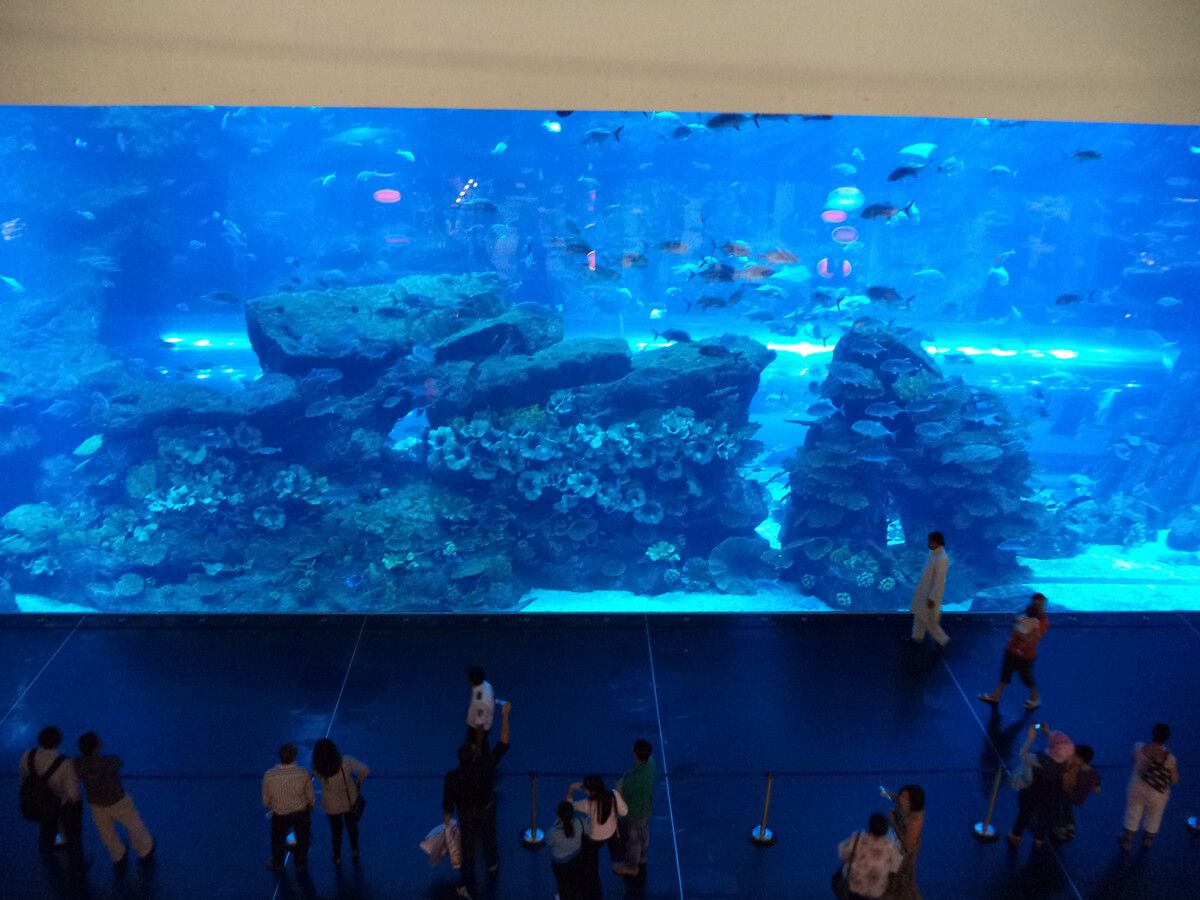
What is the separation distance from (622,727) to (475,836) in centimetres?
164

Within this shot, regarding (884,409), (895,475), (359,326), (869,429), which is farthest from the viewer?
(359,326)

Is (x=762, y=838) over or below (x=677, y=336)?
Result: below

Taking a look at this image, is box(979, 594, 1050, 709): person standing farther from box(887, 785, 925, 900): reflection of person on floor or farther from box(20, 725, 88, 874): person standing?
box(20, 725, 88, 874): person standing

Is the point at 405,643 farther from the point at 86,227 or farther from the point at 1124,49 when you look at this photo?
the point at 86,227

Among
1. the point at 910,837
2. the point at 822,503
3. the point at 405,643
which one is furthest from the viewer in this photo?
the point at 822,503

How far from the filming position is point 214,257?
1853 centimetres

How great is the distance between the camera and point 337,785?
13.2ft

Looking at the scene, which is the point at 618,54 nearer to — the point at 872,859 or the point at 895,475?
the point at 872,859

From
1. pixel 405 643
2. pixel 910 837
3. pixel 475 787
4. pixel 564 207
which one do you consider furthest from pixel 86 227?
pixel 910 837

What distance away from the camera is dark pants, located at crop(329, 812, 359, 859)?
13.8 feet

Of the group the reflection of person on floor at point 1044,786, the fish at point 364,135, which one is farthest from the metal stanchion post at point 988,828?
the fish at point 364,135

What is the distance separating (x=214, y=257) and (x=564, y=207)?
8.03 meters

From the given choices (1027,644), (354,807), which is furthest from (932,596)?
(354,807)

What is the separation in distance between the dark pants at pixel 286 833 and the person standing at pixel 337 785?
117 mm
